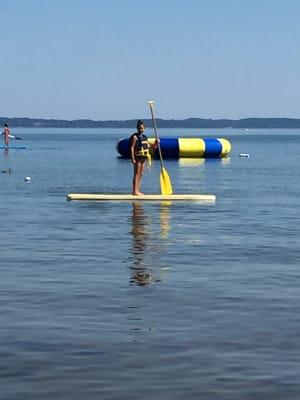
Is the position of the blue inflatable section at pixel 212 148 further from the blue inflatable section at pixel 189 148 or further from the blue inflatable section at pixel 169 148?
the blue inflatable section at pixel 169 148

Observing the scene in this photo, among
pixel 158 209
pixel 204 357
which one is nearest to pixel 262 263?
pixel 204 357

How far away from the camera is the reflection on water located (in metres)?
12.8

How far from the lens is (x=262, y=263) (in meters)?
14.2

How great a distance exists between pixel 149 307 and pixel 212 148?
55.4 meters

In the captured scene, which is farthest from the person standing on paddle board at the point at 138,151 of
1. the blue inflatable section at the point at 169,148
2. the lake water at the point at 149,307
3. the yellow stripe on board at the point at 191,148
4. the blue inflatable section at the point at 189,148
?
the yellow stripe on board at the point at 191,148

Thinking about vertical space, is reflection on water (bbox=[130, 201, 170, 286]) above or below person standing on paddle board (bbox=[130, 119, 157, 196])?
below

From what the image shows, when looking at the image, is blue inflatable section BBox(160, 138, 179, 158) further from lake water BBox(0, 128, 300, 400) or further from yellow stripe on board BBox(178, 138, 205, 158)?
lake water BBox(0, 128, 300, 400)

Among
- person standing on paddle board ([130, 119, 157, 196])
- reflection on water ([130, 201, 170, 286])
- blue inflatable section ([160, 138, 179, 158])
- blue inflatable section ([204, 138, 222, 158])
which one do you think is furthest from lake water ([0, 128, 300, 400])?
blue inflatable section ([204, 138, 222, 158])

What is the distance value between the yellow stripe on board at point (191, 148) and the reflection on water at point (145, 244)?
1556 inches

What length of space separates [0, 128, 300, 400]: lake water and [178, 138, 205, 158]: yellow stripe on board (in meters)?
42.0

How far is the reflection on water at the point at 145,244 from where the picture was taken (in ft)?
41.9

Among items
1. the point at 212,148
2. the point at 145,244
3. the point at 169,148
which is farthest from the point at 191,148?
the point at 145,244

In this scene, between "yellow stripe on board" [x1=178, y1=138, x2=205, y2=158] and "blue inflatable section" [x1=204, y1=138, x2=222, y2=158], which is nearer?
"yellow stripe on board" [x1=178, y1=138, x2=205, y2=158]

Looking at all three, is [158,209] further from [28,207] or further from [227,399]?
[227,399]
